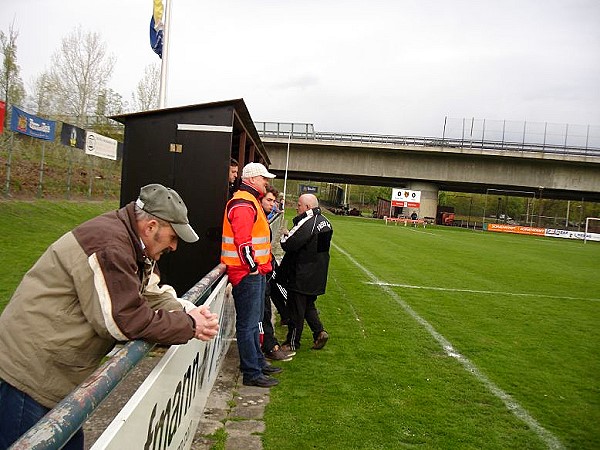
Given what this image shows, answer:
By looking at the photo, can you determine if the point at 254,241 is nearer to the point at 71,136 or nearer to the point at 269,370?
the point at 269,370

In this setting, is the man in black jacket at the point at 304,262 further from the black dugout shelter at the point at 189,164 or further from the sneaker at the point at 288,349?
the black dugout shelter at the point at 189,164

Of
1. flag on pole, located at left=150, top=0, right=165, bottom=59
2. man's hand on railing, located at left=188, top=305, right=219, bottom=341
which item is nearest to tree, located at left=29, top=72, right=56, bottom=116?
flag on pole, located at left=150, top=0, right=165, bottom=59

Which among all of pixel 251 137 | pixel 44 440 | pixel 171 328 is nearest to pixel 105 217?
Answer: pixel 171 328

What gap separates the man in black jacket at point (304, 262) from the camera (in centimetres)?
587

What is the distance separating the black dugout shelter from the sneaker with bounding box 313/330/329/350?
1533 millimetres

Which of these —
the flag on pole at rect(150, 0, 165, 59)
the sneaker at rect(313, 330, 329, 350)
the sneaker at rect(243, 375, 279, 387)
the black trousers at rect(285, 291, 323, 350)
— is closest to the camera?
the sneaker at rect(243, 375, 279, 387)

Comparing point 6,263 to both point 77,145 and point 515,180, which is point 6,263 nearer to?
point 77,145

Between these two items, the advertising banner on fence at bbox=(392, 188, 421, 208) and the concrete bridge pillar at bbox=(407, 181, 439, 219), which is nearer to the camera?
the advertising banner on fence at bbox=(392, 188, 421, 208)

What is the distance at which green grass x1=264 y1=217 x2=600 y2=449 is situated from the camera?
13.7ft

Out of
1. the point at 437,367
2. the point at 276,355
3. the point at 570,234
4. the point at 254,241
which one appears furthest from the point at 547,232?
the point at 254,241

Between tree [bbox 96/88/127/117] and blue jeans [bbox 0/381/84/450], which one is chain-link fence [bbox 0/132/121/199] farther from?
blue jeans [bbox 0/381/84/450]

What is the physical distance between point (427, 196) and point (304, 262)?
40.3m

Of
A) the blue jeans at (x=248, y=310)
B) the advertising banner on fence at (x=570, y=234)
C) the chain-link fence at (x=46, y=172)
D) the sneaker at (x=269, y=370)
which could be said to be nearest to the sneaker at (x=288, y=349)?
the sneaker at (x=269, y=370)

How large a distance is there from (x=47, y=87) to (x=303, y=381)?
82.1 feet
